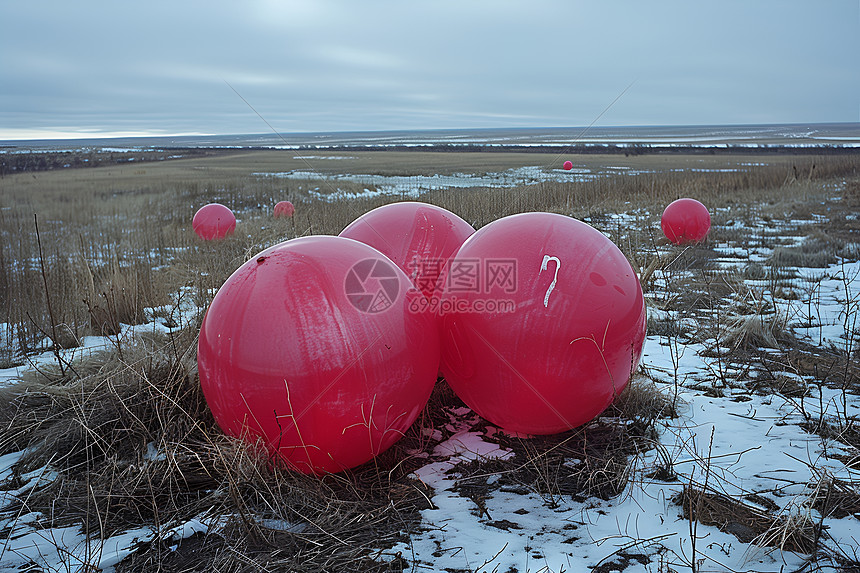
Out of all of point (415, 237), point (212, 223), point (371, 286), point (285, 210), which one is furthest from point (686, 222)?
point (212, 223)

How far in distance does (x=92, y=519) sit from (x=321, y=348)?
1.66m

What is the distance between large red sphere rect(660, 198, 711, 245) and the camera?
10688 millimetres

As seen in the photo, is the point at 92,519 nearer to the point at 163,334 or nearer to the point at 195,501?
the point at 195,501

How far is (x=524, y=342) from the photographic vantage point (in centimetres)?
348

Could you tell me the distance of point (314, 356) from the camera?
3.09m

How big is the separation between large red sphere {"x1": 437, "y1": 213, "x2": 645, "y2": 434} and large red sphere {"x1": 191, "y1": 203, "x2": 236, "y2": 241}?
9.41 metres

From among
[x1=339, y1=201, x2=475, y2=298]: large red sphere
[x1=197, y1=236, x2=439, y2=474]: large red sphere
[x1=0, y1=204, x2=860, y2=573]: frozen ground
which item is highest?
[x1=339, y1=201, x2=475, y2=298]: large red sphere

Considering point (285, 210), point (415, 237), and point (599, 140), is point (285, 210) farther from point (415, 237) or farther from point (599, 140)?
point (599, 140)

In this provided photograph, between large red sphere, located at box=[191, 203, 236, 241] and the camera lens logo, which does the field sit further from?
large red sphere, located at box=[191, 203, 236, 241]

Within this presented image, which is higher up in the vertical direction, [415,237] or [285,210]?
[415,237]

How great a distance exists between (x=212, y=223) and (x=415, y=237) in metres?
8.75

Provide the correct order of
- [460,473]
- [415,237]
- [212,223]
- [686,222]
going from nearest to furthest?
[460,473]
[415,237]
[686,222]
[212,223]

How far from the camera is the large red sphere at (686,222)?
1069 centimetres

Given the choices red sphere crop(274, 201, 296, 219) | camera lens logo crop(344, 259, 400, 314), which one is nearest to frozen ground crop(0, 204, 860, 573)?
camera lens logo crop(344, 259, 400, 314)
